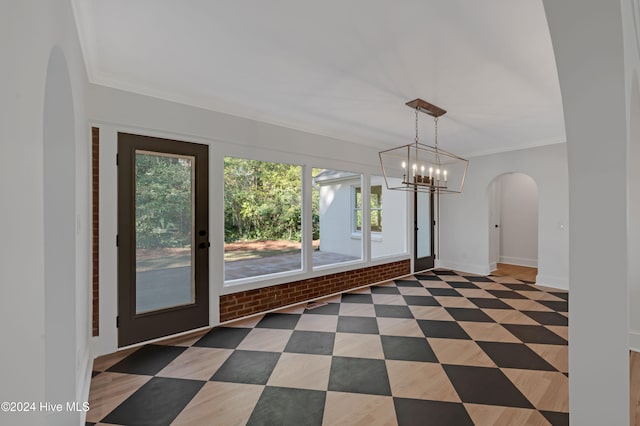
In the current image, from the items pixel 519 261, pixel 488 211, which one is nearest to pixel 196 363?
pixel 488 211

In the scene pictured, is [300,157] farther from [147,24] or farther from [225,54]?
[147,24]

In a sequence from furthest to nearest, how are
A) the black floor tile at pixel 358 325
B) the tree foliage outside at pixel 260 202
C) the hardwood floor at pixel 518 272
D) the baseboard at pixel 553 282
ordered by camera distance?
1. the tree foliage outside at pixel 260 202
2. the hardwood floor at pixel 518 272
3. the baseboard at pixel 553 282
4. the black floor tile at pixel 358 325

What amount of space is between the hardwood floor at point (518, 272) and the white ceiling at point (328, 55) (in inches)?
130

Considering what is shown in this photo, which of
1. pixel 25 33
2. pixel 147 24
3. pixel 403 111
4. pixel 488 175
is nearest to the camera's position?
pixel 25 33

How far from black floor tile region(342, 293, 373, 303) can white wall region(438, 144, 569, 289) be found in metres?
2.93

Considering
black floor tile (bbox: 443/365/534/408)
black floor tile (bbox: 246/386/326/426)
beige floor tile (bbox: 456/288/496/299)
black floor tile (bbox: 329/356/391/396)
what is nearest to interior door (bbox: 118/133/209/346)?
black floor tile (bbox: 246/386/326/426)

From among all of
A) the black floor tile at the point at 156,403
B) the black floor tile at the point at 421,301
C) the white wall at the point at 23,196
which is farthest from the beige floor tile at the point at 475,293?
the white wall at the point at 23,196

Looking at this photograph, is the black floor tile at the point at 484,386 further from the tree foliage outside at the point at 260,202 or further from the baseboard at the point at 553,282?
the tree foliage outside at the point at 260,202

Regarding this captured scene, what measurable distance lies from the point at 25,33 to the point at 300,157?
3401 millimetres

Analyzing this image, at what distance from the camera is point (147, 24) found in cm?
198

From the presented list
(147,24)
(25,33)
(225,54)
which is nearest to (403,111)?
(225,54)

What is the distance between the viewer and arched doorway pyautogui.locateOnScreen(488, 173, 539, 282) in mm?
6898

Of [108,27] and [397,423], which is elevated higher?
[108,27]

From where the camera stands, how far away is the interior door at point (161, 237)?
9.27 ft
